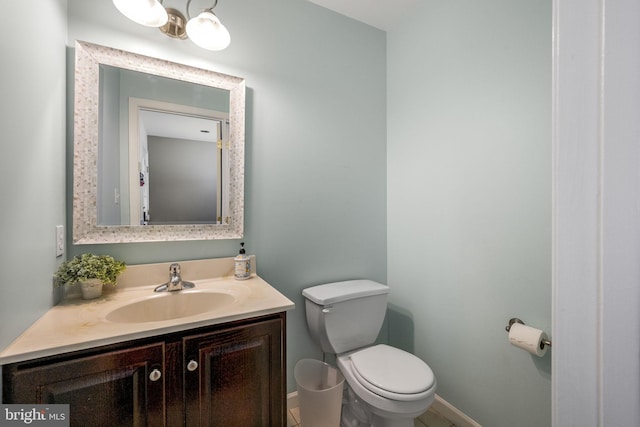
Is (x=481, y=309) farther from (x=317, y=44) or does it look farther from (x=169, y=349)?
(x=317, y=44)

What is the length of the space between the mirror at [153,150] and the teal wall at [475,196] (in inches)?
44.3

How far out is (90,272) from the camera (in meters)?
1.09

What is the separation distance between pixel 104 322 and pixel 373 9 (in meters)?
2.21

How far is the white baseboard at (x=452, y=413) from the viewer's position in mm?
1482

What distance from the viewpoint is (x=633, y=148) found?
1.08ft

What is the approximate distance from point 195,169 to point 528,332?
175 cm

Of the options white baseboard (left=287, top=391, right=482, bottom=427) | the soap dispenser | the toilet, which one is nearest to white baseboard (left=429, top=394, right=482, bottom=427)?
white baseboard (left=287, top=391, right=482, bottom=427)

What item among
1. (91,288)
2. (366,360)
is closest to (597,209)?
(366,360)

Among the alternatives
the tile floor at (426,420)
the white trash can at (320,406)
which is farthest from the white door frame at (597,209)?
the tile floor at (426,420)

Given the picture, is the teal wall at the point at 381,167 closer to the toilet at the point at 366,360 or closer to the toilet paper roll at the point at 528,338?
the toilet paper roll at the point at 528,338

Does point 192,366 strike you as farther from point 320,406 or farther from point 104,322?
point 320,406

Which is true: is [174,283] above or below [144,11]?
below

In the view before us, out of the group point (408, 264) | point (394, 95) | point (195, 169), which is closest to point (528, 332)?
point (408, 264)

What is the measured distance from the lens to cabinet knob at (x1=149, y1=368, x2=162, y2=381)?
2.87ft
